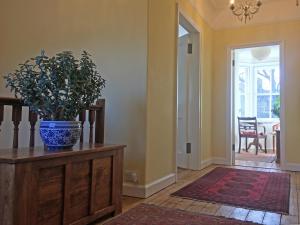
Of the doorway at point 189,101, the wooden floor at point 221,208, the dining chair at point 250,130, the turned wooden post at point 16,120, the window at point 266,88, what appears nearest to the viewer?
the turned wooden post at point 16,120

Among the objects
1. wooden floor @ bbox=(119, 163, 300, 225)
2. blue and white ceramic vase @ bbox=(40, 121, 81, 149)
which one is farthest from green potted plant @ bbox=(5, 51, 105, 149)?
wooden floor @ bbox=(119, 163, 300, 225)

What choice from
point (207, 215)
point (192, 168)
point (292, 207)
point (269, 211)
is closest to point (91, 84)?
point (207, 215)

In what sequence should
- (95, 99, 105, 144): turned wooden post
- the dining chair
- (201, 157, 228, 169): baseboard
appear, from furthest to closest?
the dining chair, (201, 157, 228, 169): baseboard, (95, 99, 105, 144): turned wooden post

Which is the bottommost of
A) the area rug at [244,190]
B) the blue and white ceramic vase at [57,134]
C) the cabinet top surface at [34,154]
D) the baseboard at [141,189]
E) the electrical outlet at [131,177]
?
the area rug at [244,190]

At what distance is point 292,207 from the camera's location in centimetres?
254

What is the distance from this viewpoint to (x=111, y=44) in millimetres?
3098

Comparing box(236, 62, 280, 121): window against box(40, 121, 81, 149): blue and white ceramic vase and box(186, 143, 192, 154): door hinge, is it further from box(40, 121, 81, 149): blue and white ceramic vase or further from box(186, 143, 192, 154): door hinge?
box(40, 121, 81, 149): blue and white ceramic vase

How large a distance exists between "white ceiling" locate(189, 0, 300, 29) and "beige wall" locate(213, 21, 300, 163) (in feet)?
0.33

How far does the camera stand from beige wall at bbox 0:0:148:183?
9.52ft

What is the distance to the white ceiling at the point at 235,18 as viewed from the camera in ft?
15.0

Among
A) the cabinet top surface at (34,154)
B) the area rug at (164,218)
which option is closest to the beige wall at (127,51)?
the area rug at (164,218)

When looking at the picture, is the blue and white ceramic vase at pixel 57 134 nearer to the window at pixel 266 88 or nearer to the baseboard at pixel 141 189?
the baseboard at pixel 141 189

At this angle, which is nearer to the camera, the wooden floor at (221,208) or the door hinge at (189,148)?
the wooden floor at (221,208)

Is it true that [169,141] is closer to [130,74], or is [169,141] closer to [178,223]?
[130,74]
